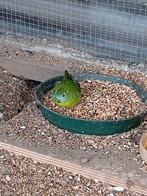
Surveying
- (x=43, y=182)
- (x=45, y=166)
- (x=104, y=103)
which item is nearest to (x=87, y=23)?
(x=104, y=103)

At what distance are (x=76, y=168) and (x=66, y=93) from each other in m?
0.48

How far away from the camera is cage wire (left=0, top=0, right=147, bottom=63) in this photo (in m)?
3.87

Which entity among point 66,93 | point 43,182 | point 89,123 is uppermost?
point 66,93

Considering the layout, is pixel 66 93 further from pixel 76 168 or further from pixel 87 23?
pixel 87 23

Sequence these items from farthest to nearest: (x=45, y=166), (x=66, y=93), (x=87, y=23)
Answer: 1. (x=87, y=23)
2. (x=66, y=93)
3. (x=45, y=166)

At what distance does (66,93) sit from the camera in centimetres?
347

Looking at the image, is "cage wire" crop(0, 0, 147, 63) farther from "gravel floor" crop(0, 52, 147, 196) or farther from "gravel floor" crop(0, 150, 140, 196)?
"gravel floor" crop(0, 150, 140, 196)

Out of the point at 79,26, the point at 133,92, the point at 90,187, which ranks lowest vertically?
the point at 90,187

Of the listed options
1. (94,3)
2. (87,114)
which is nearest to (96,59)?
(94,3)

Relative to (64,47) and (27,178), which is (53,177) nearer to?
(27,178)

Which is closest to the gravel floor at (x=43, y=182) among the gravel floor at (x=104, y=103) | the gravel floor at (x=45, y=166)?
the gravel floor at (x=45, y=166)

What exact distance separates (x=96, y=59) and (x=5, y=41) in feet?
2.29

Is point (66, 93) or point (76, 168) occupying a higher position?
point (66, 93)

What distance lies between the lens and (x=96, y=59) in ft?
13.4
